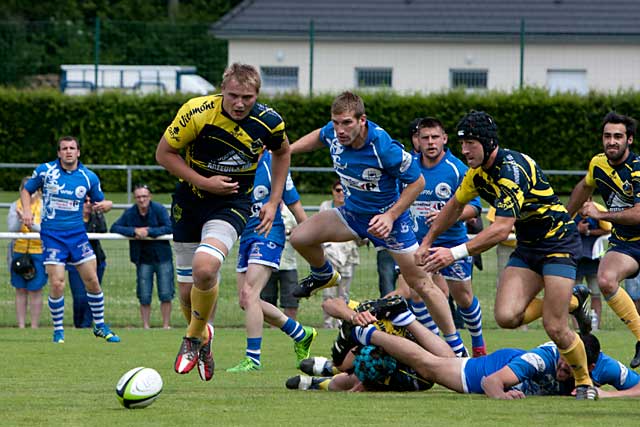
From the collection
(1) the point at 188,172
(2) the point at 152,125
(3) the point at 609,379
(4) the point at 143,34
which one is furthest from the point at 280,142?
(4) the point at 143,34

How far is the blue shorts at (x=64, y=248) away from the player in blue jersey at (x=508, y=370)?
601 cm

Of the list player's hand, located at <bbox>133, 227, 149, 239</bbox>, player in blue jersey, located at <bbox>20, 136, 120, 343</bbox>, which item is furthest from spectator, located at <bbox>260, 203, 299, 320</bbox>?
player in blue jersey, located at <bbox>20, 136, 120, 343</bbox>

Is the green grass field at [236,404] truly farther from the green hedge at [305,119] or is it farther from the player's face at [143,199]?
the green hedge at [305,119]

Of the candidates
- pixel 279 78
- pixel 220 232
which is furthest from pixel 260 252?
pixel 279 78

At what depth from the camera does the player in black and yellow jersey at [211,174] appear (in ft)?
29.5

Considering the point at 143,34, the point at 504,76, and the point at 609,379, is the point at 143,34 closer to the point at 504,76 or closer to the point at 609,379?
the point at 504,76

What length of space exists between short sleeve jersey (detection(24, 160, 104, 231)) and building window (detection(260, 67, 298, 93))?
17.7 meters

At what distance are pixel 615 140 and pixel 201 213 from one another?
3.79 metres

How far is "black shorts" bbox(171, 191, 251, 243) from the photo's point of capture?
928 cm

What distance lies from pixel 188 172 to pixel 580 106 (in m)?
19.9

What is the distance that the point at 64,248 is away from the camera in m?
14.2

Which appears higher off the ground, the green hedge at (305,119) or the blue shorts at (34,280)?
the green hedge at (305,119)

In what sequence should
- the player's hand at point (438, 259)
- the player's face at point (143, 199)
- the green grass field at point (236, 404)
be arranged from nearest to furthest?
the green grass field at point (236, 404) < the player's hand at point (438, 259) < the player's face at point (143, 199)

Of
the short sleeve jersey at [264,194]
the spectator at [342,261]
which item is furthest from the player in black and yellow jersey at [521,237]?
the spectator at [342,261]
